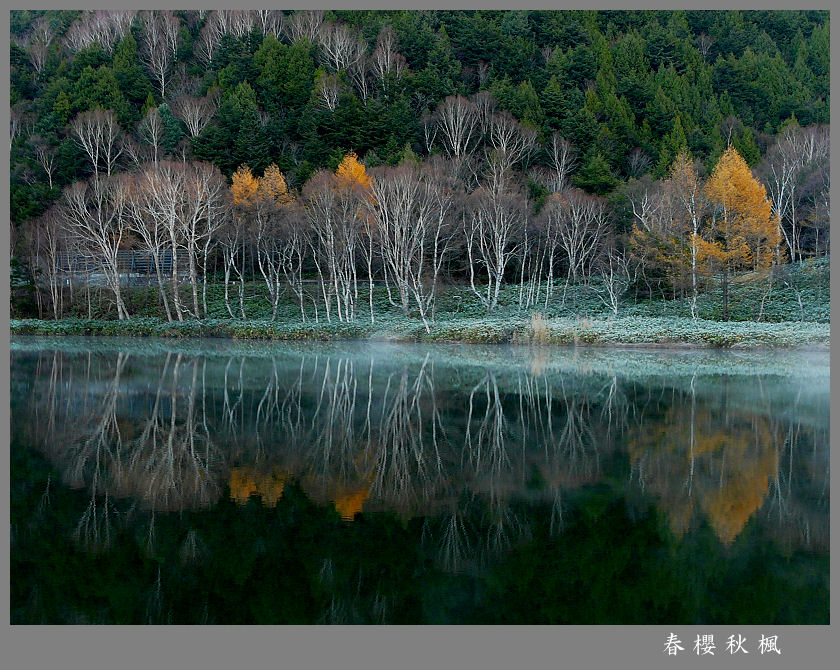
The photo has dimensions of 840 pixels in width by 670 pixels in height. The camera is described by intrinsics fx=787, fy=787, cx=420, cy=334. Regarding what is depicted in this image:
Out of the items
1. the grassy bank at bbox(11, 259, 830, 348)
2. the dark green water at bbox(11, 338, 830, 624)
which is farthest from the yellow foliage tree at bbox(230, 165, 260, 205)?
the dark green water at bbox(11, 338, 830, 624)

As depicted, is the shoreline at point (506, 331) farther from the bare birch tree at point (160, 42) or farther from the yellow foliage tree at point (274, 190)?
the bare birch tree at point (160, 42)

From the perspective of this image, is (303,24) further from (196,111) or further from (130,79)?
(196,111)

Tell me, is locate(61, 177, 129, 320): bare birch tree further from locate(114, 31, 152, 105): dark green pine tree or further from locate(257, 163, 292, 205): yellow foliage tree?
locate(114, 31, 152, 105): dark green pine tree

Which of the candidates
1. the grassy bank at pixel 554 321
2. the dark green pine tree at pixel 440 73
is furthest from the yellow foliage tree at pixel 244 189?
the dark green pine tree at pixel 440 73

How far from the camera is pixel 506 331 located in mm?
35625

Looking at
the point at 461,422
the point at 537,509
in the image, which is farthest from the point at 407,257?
the point at 537,509

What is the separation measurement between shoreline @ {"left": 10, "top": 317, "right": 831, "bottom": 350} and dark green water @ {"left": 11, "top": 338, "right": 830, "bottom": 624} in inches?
443

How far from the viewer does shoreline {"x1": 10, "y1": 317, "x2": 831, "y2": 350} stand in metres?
31.4

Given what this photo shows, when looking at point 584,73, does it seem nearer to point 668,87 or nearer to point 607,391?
point 668,87

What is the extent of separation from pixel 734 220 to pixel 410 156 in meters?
22.0

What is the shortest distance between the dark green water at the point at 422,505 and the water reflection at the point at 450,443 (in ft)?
0.21

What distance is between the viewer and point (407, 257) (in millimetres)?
43531

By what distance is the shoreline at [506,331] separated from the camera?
31.4m

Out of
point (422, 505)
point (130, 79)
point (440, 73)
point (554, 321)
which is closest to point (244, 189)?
point (554, 321)
